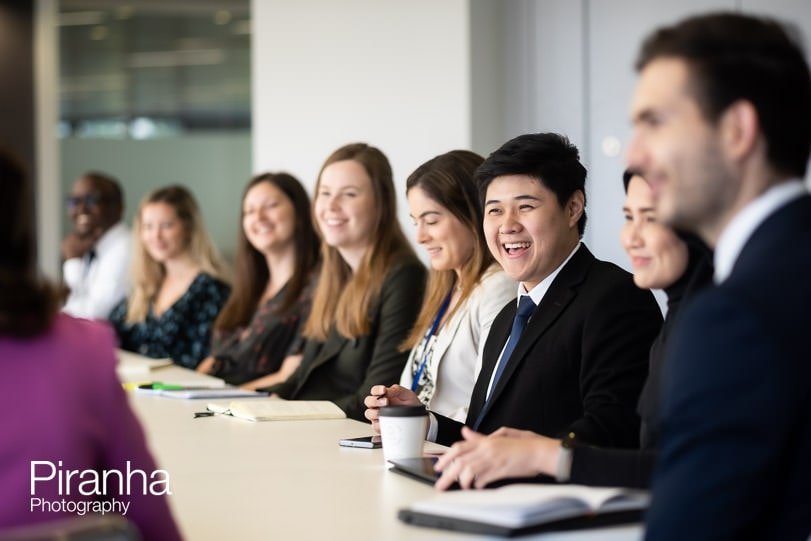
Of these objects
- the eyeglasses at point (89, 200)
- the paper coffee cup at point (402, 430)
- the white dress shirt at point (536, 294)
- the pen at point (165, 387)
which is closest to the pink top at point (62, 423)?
the paper coffee cup at point (402, 430)

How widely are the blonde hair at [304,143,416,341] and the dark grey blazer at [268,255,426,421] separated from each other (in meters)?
0.04

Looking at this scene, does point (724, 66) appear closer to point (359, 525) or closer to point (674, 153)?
point (674, 153)

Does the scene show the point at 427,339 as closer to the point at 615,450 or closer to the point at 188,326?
the point at 615,450

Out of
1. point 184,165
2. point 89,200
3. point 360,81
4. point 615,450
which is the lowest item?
point 615,450

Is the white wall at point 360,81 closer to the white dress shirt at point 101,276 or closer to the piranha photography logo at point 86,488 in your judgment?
the white dress shirt at point 101,276

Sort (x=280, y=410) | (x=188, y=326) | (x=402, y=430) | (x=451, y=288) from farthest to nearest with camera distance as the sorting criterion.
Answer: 1. (x=188, y=326)
2. (x=451, y=288)
3. (x=280, y=410)
4. (x=402, y=430)

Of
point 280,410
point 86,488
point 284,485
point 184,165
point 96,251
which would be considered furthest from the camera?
point 184,165

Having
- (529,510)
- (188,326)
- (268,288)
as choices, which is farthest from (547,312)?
(188,326)

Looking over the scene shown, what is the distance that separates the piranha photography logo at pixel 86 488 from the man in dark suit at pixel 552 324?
3.81ft

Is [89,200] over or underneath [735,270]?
over

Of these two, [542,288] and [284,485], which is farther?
[542,288]

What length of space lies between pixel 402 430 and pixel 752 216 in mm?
1044

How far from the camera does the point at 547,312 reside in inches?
107

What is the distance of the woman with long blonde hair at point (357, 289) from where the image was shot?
3.88 metres
